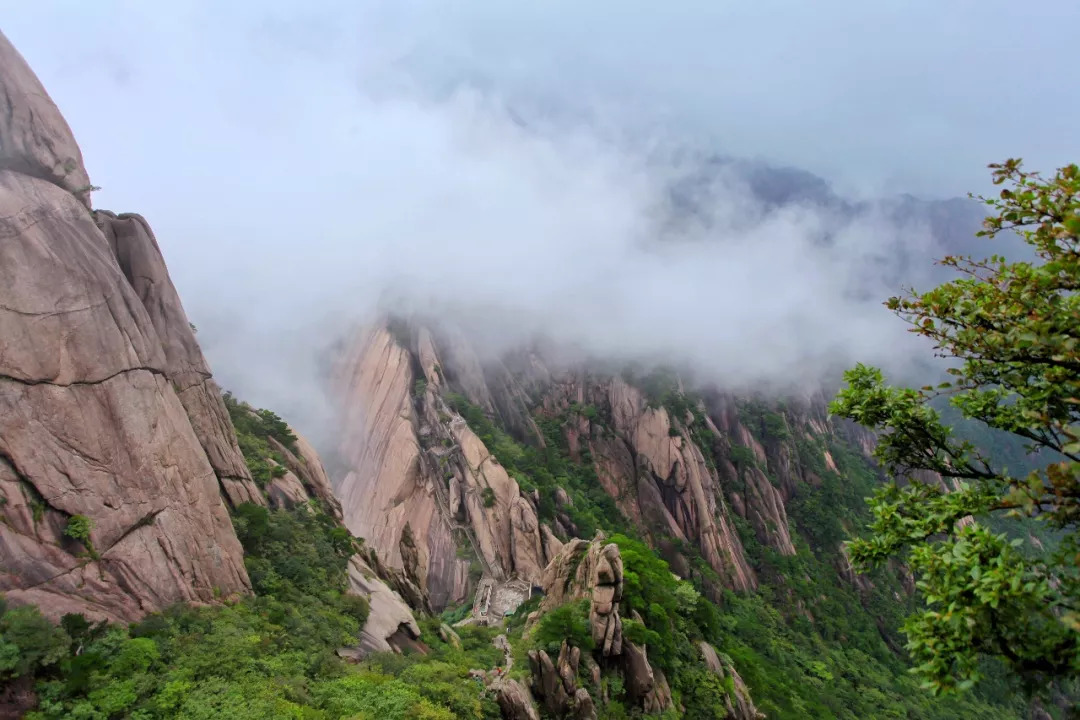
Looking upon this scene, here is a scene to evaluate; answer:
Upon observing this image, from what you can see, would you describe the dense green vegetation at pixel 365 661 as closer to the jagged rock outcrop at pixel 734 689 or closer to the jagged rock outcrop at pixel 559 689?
the jagged rock outcrop at pixel 734 689

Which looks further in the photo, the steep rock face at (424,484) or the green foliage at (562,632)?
the steep rock face at (424,484)

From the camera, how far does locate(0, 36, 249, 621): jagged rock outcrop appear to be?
15789 millimetres

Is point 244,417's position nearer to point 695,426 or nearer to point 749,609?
point 749,609

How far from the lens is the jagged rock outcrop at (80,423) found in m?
15.8

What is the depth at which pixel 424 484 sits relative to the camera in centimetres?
5094

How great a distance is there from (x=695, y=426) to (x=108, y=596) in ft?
239

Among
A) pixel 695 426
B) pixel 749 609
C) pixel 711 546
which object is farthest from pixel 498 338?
pixel 749 609

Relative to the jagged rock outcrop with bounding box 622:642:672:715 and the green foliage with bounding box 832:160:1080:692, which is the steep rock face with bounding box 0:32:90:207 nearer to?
the green foliage with bounding box 832:160:1080:692

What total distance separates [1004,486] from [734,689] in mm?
27147

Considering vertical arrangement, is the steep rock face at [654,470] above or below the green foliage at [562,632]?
above

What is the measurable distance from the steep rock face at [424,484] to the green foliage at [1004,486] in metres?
34.9

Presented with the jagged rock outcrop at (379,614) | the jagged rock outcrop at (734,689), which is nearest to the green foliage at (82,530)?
the jagged rock outcrop at (379,614)

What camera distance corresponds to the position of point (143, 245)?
23.2 m

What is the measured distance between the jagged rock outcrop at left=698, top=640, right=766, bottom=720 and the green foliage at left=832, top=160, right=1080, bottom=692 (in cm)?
2418
